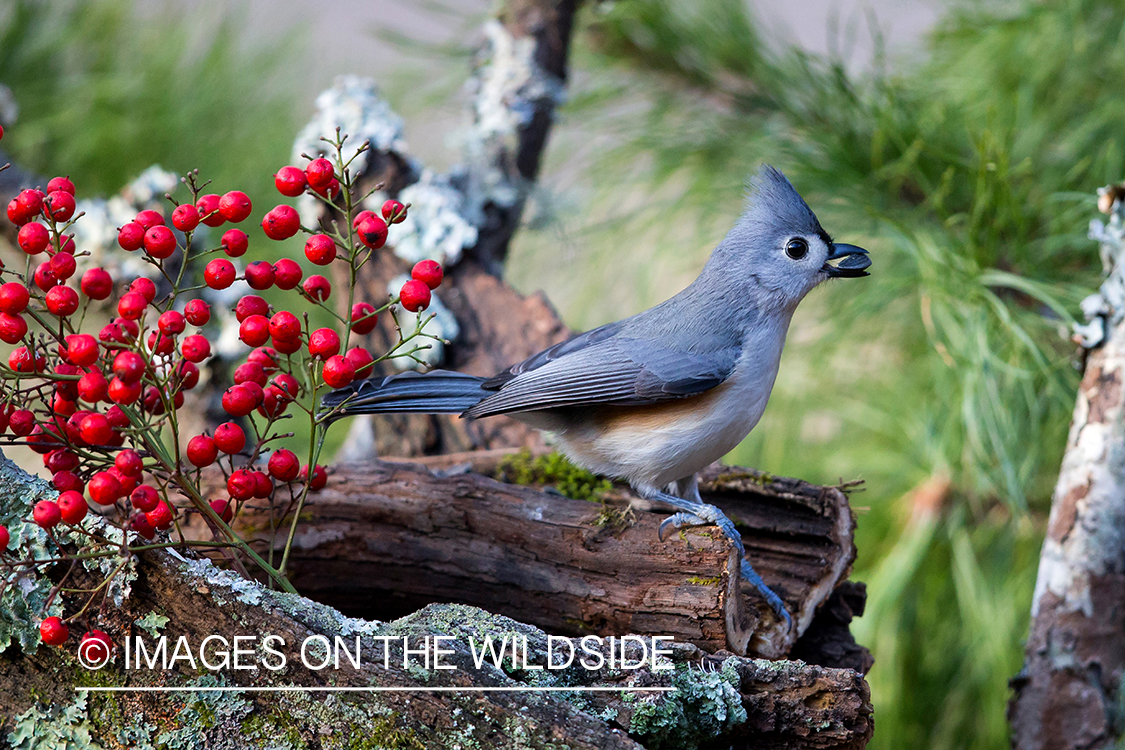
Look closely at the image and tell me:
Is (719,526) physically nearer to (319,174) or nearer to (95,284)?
(319,174)

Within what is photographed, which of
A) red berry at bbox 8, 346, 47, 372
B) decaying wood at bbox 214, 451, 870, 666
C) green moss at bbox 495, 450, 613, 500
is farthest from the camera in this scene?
green moss at bbox 495, 450, 613, 500

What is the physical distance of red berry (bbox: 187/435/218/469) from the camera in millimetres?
982

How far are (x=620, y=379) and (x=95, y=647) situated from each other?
74cm

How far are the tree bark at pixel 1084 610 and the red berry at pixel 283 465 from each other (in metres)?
1.15

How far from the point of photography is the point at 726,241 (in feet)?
4.68

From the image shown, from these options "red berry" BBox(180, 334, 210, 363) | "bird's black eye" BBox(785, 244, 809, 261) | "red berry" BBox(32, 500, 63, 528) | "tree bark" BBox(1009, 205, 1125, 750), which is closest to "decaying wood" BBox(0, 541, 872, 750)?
"red berry" BBox(32, 500, 63, 528)

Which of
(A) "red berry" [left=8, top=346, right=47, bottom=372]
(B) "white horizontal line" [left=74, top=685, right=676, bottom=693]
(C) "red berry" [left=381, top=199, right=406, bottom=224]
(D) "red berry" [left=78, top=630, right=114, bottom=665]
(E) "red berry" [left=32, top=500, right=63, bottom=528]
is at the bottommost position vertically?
(B) "white horizontal line" [left=74, top=685, right=676, bottom=693]

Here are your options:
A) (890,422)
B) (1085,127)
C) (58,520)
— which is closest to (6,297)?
(58,520)

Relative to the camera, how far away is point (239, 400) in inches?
38.7

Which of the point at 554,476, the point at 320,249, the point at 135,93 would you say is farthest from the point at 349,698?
the point at 135,93

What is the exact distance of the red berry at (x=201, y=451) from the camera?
0.98 m

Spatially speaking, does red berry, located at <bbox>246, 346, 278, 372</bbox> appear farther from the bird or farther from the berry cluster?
the bird

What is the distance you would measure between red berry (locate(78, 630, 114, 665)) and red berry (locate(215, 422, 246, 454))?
0.23 metres

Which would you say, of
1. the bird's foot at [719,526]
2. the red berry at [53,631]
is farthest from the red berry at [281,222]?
the bird's foot at [719,526]
